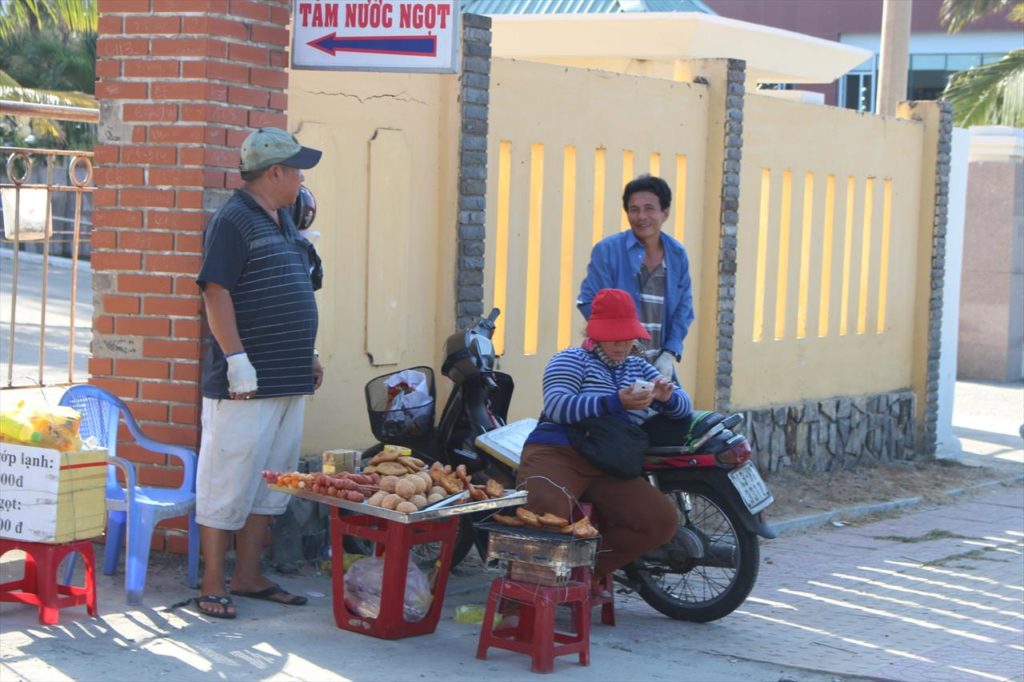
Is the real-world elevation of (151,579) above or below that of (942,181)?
below

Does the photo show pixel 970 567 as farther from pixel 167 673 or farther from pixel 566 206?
pixel 167 673

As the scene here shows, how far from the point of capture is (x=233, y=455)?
6254 mm

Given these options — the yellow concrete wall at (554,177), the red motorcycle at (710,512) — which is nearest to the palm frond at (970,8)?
the yellow concrete wall at (554,177)

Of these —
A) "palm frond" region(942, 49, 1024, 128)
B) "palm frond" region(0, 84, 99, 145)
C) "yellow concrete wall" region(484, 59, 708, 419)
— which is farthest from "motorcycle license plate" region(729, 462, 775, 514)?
"palm frond" region(0, 84, 99, 145)

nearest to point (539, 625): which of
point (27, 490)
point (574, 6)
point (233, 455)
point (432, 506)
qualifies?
point (432, 506)

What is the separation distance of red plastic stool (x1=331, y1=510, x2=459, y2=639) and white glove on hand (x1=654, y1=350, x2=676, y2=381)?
1.51m

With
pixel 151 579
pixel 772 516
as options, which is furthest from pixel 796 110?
pixel 151 579

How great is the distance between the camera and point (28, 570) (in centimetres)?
627

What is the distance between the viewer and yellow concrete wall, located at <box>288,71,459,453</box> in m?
7.56

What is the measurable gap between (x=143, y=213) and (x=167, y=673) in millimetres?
2281

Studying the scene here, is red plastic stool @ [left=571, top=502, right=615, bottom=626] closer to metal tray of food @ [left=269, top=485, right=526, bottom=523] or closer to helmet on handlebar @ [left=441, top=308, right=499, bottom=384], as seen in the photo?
metal tray of food @ [left=269, top=485, right=526, bottom=523]

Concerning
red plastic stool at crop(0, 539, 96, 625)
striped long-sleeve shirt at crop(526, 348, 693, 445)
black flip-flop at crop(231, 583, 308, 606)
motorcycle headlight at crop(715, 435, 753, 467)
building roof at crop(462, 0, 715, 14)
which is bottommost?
black flip-flop at crop(231, 583, 308, 606)

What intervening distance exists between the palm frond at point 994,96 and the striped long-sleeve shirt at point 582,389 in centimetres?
1813

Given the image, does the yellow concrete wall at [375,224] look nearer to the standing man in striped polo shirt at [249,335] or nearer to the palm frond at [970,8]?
the standing man in striped polo shirt at [249,335]
